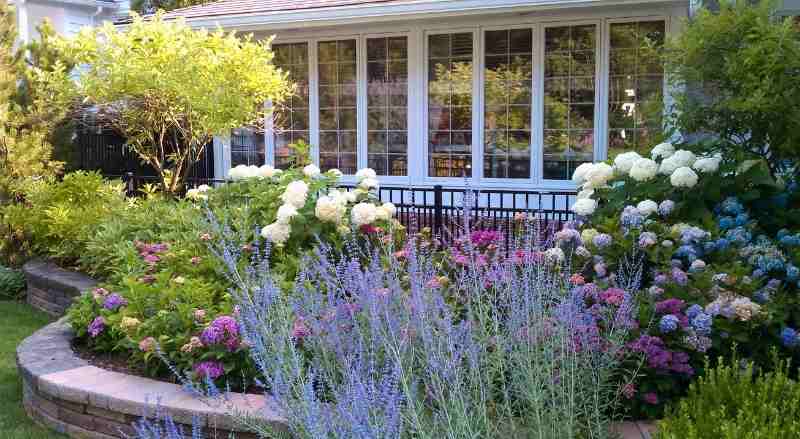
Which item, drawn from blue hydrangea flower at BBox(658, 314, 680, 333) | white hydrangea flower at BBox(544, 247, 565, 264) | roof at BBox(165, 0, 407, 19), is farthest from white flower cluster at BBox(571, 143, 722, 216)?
roof at BBox(165, 0, 407, 19)

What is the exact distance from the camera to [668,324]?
3.25 metres

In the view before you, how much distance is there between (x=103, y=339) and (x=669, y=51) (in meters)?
4.35

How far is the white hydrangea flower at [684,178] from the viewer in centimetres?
456

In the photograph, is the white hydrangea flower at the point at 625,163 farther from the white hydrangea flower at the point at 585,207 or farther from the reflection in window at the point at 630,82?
the reflection in window at the point at 630,82

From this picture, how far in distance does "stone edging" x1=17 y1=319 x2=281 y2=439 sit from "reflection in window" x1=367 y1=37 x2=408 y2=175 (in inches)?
240

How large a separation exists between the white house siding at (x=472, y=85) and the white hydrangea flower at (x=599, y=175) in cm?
363

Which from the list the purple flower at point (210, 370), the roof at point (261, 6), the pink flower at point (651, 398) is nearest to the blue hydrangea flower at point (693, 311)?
the pink flower at point (651, 398)

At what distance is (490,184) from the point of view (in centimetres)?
940

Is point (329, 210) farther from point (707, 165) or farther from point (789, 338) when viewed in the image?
point (789, 338)

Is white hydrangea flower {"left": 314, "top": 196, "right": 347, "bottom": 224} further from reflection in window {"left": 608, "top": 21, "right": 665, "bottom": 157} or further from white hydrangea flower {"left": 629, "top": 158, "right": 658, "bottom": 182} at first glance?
reflection in window {"left": 608, "top": 21, "right": 665, "bottom": 157}

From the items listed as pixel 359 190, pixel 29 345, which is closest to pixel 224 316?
pixel 29 345

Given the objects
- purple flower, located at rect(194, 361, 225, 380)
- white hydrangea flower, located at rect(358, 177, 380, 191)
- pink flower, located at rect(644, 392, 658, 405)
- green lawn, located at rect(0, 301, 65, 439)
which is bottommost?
green lawn, located at rect(0, 301, 65, 439)

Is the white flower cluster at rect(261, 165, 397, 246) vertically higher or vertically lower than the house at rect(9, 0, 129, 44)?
lower

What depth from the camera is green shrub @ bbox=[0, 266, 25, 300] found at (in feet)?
24.2
